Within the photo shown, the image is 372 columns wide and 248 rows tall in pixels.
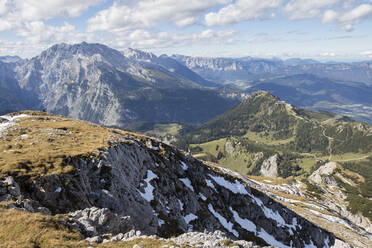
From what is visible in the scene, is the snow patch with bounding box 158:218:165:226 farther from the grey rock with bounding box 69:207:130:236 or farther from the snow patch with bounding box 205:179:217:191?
the snow patch with bounding box 205:179:217:191

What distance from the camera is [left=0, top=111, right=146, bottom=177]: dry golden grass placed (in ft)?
95.9

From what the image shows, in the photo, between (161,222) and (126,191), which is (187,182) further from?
(126,191)

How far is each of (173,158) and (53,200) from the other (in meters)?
38.4

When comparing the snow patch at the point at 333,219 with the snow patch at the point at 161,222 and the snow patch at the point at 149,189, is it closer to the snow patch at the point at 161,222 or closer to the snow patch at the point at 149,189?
the snow patch at the point at 149,189

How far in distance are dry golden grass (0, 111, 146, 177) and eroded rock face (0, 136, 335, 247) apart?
1633 millimetres

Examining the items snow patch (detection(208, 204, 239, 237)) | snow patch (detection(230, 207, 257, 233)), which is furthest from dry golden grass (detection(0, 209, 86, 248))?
snow patch (detection(230, 207, 257, 233))

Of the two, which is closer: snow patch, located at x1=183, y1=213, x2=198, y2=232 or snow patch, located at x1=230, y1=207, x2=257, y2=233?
snow patch, located at x1=183, y1=213, x2=198, y2=232

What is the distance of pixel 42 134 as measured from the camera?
4597 centimetres

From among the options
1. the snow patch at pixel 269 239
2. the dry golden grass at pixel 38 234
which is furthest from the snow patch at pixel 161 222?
the snow patch at pixel 269 239

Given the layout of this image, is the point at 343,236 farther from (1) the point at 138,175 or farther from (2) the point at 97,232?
(2) the point at 97,232

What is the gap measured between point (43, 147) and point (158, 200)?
2254 cm

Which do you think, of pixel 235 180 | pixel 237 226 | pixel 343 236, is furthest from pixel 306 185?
pixel 237 226

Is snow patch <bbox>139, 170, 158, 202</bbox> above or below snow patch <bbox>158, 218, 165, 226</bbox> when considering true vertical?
above

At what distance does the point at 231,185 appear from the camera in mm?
75938
